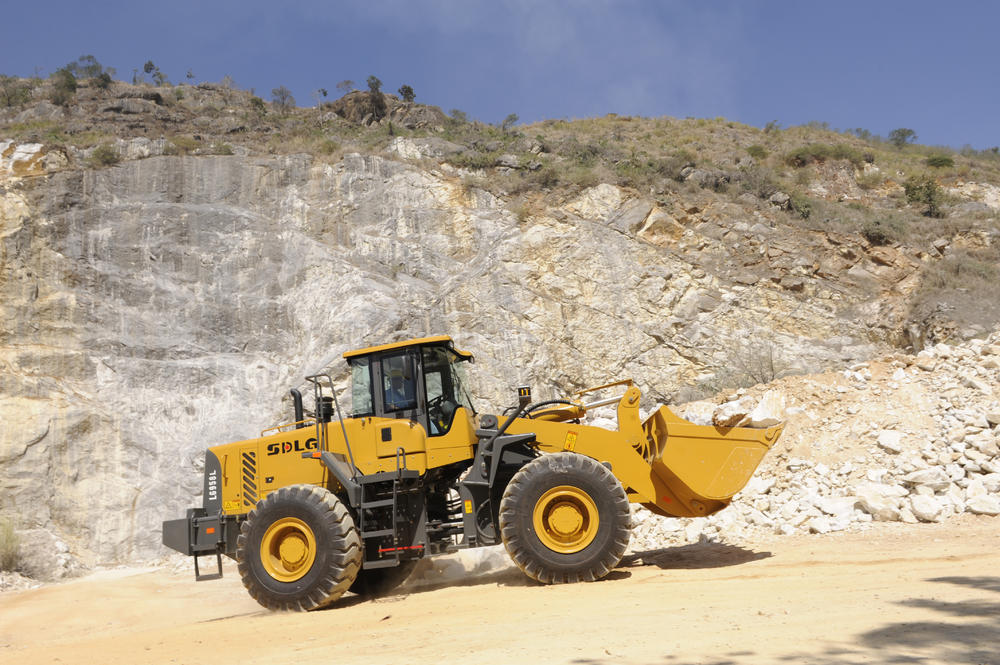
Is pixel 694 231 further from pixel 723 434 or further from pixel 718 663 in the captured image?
pixel 718 663

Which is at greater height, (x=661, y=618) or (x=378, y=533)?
(x=378, y=533)

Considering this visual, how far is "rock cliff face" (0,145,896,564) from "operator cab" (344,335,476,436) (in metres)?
8.10

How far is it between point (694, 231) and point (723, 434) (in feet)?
38.4

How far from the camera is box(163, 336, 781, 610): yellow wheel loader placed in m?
7.48

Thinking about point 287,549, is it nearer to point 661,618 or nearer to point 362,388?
point 362,388

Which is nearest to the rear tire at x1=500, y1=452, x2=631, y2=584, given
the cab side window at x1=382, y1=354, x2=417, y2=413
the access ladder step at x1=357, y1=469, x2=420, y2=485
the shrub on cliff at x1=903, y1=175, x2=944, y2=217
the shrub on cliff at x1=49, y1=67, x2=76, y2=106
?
the access ladder step at x1=357, y1=469, x2=420, y2=485

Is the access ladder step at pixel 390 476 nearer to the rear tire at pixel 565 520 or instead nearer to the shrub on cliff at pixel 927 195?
the rear tire at pixel 565 520

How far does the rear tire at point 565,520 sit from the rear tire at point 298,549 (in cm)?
175

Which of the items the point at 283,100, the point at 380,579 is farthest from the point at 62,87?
the point at 380,579

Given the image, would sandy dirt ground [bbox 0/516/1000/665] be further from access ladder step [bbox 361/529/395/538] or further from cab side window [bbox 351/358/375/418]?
cab side window [bbox 351/358/375/418]

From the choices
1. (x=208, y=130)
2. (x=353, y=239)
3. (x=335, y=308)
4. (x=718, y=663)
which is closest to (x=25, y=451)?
(x=335, y=308)

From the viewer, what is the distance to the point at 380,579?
9.20 m

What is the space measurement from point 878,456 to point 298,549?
8.11 m

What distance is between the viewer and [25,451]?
1447 centimetres
